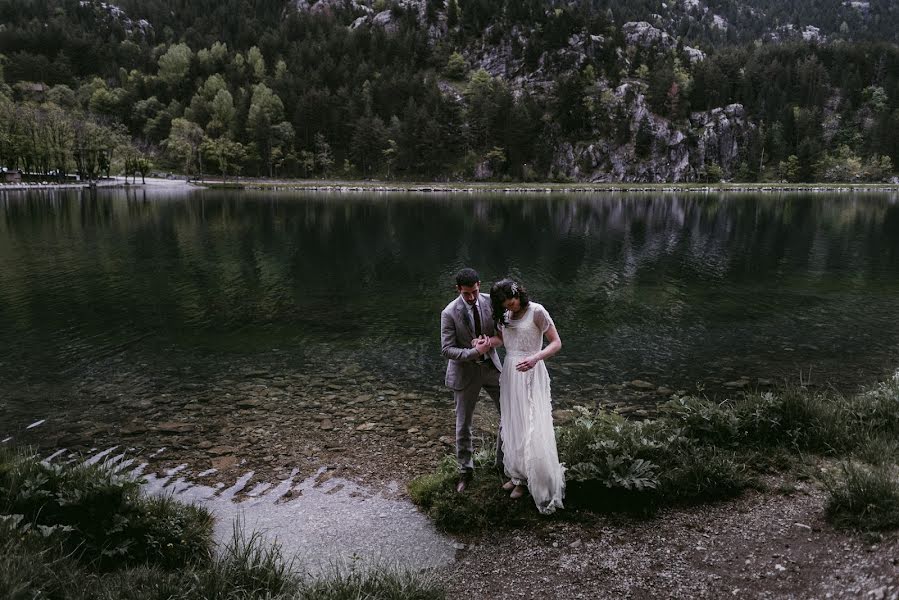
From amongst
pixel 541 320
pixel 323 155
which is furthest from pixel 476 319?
pixel 323 155

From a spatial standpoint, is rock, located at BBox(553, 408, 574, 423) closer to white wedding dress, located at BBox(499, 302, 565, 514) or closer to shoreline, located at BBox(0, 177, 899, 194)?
white wedding dress, located at BBox(499, 302, 565, 514)

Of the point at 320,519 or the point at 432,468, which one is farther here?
the point at 432,468

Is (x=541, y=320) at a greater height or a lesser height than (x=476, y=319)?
greater

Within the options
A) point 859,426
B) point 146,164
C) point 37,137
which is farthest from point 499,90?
point 859,426

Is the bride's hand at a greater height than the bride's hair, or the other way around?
the bride's hair

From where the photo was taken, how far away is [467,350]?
837 centimetres

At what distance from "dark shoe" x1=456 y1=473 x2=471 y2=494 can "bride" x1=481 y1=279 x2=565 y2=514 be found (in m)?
1.27

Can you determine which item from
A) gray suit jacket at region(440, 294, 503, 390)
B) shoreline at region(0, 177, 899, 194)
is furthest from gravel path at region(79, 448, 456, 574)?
shoreline at region(0, 177, 899, 194)

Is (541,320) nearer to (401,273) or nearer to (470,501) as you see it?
(470,501)

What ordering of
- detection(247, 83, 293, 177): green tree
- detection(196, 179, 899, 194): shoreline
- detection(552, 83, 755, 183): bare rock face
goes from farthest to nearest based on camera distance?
detection(552, 83, 755, 183): bare rock face < detection(247, 83, 293, 177): green tree < detection(196, 179, 899, 194): shoreline

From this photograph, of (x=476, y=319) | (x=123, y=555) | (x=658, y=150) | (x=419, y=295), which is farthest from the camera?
(x=658, y=150)

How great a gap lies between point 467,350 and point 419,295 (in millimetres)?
21373

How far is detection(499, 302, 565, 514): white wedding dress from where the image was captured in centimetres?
809

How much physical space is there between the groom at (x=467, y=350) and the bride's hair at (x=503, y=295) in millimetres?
352
